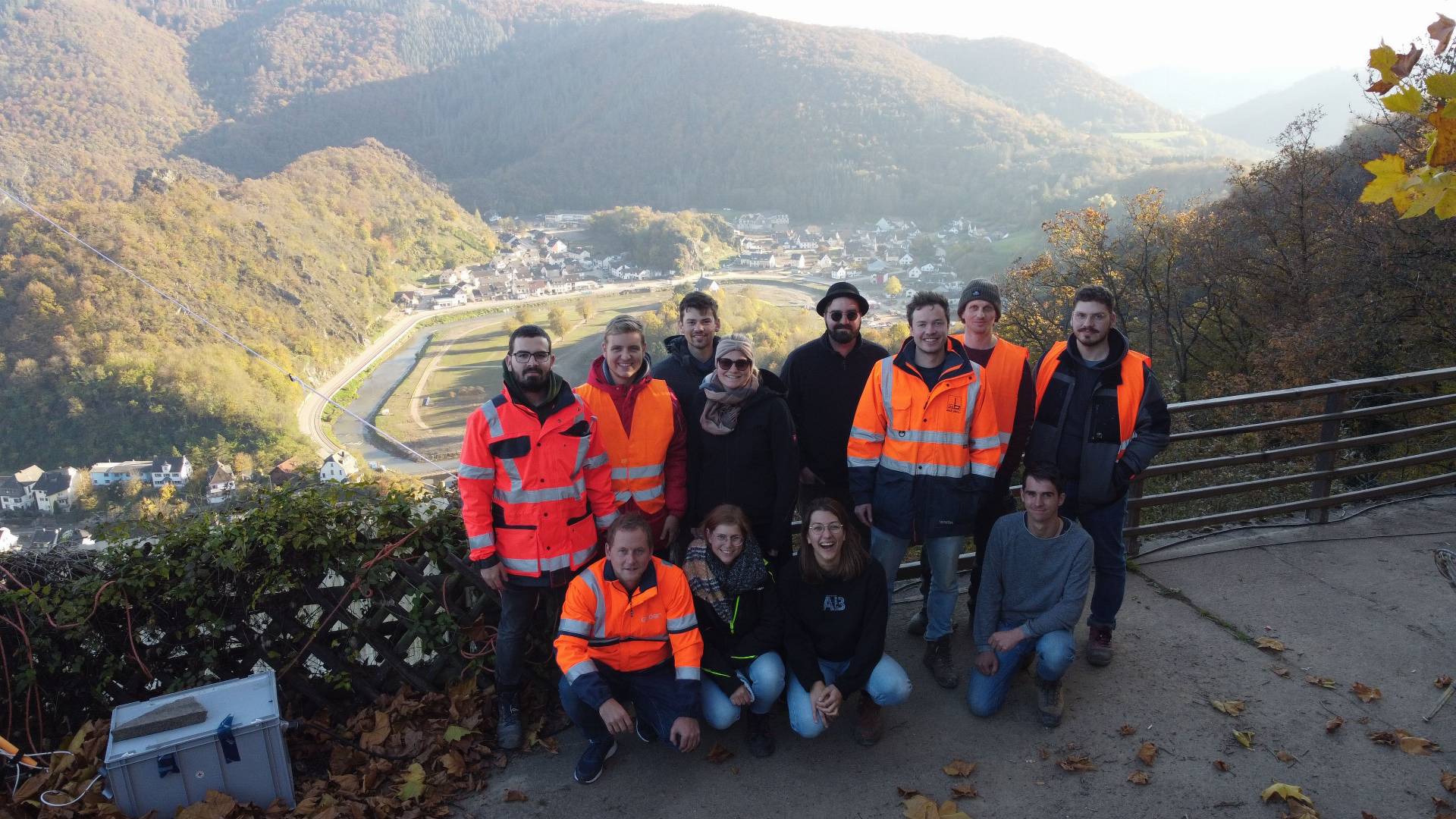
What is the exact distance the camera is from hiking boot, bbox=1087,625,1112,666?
12.7 feet

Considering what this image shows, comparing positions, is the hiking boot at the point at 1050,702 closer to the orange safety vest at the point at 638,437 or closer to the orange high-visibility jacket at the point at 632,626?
the orange high-visibility jacket at the point at 632,626

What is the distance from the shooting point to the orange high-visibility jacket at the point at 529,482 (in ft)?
10.4

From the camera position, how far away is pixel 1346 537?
5195mm

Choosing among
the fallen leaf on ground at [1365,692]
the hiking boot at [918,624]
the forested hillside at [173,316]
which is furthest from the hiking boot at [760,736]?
the forested hillside at [173,316]

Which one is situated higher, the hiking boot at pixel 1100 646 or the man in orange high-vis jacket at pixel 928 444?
the man in orange high-vis jacket at pixel 928 444

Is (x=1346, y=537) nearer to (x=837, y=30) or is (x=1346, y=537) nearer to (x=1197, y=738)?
(x=1197, y=738)

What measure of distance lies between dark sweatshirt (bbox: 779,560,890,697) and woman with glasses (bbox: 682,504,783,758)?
7 cm

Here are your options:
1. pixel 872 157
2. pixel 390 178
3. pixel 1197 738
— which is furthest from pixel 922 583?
pixel 872 157

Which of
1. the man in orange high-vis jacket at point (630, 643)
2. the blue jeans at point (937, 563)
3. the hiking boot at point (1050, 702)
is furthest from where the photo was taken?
the blue jeans at point (937, 563)

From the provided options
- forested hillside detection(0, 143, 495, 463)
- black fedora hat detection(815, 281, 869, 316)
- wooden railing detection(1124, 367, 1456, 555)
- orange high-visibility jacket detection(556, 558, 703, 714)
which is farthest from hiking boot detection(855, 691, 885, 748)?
forested hillside detection(0, 143, 495, 463)

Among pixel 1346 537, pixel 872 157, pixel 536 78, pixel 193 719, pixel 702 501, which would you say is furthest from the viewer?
pixel 536 78

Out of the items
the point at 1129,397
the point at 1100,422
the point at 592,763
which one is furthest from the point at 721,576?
the point at 1129,397

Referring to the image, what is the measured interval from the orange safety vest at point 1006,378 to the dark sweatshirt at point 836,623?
1.05 metres

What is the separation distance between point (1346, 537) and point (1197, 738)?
291cm
